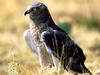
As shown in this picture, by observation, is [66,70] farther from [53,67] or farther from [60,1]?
[60,1]

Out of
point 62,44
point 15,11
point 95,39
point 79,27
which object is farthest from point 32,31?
point 15,11

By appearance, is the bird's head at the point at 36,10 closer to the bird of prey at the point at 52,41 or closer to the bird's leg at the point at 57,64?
the bird of prey at the point at 52,41

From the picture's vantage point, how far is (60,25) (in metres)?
19.1

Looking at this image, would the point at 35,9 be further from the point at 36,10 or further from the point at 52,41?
the point at 52,41

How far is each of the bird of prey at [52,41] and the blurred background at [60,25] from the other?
2.29 meters

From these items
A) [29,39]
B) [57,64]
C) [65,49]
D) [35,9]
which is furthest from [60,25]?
[57,64]

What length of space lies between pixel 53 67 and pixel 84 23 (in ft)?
34.8

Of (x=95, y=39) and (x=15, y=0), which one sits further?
(x=15, y=0)

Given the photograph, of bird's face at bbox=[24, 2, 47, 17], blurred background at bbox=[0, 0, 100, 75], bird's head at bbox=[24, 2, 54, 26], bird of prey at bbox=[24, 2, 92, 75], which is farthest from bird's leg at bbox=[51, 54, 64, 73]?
blurred background at bbox=[0, 0, 100, 75]

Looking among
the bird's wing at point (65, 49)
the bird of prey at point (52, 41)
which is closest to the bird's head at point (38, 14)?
the bird of prey at point (52, 41)

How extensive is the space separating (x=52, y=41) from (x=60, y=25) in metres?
8.00

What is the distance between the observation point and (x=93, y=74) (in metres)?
11.2

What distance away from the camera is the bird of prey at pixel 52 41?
1107 centimetres

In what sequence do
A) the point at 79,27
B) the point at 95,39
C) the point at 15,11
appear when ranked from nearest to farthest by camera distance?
the point at 95,39
the point at 79,27
the point at 15,11
